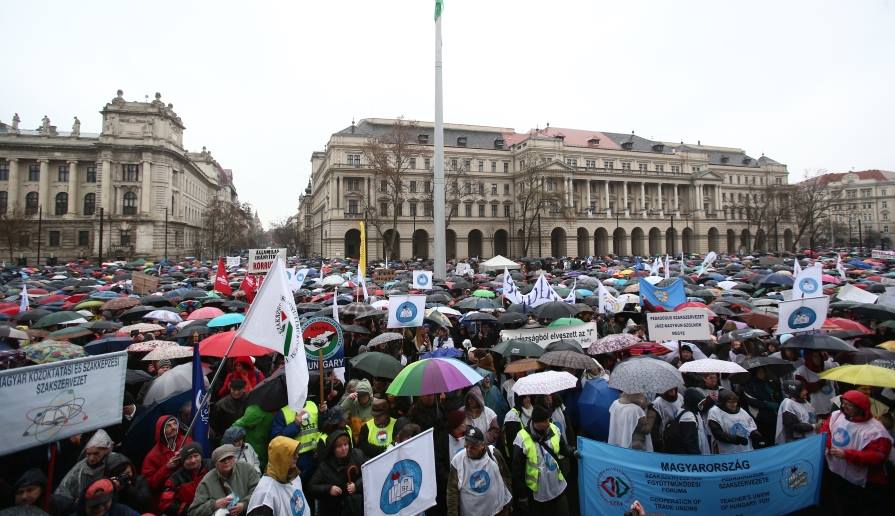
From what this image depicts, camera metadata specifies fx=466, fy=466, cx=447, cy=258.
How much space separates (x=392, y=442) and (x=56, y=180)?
71879 millimetres

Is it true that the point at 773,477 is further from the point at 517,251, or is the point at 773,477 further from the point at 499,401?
the point at 517,251

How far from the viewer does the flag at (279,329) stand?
188 inches

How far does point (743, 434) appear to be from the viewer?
4.81 m

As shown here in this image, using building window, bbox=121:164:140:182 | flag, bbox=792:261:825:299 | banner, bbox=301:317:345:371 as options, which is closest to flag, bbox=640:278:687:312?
flag, bbox=792:261:825:299

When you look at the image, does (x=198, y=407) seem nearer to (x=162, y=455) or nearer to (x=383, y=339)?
(x=162, y=455)

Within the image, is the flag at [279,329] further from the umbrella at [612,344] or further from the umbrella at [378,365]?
the umbrella at [612,344]

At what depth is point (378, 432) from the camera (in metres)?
4.83

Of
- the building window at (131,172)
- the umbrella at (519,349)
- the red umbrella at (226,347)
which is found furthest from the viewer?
the building window at (131,172)

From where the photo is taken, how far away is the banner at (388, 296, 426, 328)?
30.5 feet

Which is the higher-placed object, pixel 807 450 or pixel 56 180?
pixel 56 180

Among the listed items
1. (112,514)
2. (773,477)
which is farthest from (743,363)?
(112,514)

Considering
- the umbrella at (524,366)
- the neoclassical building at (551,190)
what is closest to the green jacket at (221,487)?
the umbrella at (524,366)

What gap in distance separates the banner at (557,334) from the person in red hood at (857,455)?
11.9 ft

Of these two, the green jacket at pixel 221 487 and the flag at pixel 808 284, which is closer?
the green jacket at pixel 221 487
